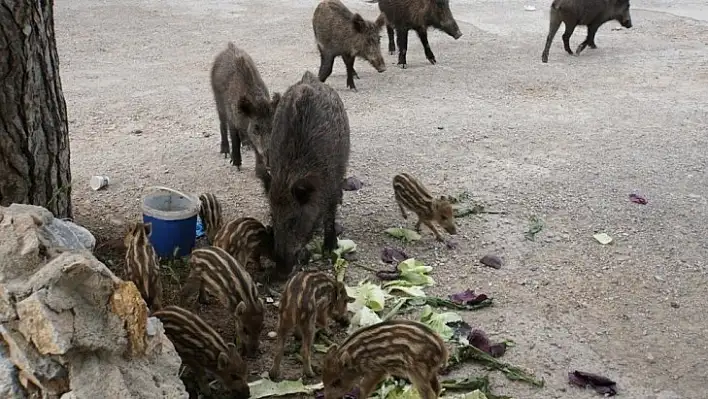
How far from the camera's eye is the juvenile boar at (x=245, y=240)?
203 inches

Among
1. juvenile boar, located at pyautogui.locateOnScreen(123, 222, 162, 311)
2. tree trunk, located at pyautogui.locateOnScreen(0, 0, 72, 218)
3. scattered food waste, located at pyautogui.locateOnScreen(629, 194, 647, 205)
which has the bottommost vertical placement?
scattered food waste, located at pyautogui.locateOnScreen(629, 194, 647, 205)

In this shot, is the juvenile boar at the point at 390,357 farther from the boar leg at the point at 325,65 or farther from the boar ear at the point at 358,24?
the boar ear at the point at 358,24

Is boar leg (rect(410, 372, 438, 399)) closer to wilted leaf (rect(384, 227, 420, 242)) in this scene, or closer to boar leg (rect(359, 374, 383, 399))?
boar leg (rect(359, 374, 383, 399))

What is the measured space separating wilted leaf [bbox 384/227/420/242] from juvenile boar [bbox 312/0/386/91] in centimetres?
419

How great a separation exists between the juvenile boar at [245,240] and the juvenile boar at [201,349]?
1.06m

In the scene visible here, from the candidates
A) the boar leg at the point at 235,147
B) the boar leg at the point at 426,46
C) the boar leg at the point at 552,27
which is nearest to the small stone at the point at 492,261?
the boar leg at the point at 235,147

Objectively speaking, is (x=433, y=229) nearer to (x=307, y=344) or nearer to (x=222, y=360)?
(x=307, y=344)

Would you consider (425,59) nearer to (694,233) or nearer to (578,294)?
(694,233)

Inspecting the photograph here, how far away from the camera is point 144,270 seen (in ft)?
14.9

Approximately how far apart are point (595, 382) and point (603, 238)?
1.90 meters

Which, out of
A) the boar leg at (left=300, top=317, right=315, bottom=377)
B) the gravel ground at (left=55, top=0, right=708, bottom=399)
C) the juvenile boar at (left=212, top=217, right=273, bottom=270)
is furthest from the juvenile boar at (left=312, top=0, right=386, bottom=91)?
the boar leg at (left=300, top=317, right=315, bottom=377)

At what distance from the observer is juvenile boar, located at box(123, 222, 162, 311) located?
4.52m

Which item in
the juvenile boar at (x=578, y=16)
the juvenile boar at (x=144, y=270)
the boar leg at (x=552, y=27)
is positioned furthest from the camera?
the juvenile boar at (x=578, y=16)

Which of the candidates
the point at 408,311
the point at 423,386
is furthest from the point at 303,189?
the point at 423,386
